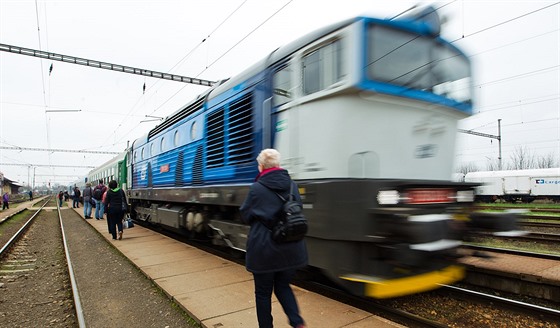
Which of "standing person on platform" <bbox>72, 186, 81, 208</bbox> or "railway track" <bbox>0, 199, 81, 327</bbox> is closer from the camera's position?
"railway track" <bbox>0, 199, 81, 327</bbox>

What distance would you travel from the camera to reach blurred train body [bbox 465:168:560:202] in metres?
27.4

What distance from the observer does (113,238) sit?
32.0ft

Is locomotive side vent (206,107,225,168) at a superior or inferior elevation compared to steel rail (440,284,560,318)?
superior

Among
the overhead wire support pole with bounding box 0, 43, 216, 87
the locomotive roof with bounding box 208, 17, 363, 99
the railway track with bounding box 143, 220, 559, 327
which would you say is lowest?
the railway track with bounding box 143, 220, 559, 327

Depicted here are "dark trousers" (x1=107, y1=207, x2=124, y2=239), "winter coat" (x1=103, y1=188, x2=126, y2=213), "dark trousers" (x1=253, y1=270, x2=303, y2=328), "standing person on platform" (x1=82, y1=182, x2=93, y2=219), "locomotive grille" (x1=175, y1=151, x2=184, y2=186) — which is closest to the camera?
"dark trousers" (x1=253, y1=270, x2=303, y2=328)

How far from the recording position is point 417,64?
13.0 ft

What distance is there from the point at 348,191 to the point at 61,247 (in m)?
9.67

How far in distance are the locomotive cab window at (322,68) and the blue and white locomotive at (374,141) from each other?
0.04 ft

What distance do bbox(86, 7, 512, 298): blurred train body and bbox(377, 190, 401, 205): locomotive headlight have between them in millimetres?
11

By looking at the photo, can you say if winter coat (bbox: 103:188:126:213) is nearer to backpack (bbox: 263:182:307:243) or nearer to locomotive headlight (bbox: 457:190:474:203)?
backpack (bbox: 263:182:307:243)

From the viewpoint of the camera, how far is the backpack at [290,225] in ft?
8.64

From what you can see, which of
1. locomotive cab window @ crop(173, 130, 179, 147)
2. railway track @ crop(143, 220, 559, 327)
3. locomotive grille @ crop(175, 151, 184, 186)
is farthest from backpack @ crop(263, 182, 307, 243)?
locomotive cab window @ crop(173, 130, 179, 147)

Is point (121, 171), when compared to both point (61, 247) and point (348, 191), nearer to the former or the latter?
point (61, 247)

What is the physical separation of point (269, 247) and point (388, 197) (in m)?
1.34
